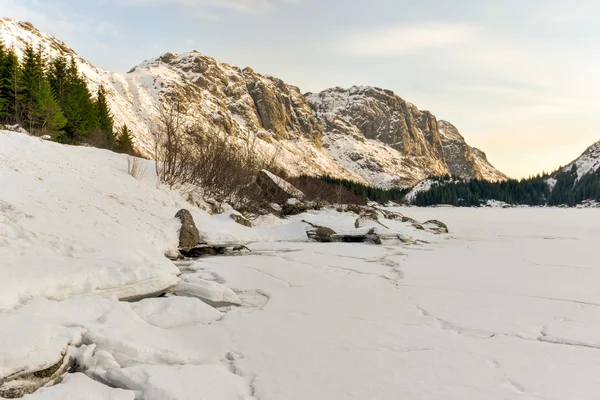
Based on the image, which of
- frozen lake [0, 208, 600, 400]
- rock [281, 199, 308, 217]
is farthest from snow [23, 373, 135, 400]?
rock [281, 199, 308, 217]

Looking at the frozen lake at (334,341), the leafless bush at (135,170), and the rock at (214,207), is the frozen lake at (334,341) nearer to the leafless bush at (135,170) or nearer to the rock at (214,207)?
the leafless bush at (135,170)

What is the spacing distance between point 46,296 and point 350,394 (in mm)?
4408

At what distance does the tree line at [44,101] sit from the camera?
108ft

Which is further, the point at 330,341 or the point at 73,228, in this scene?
the point at 73,228

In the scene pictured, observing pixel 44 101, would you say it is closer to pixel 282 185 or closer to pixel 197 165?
pixel 197 165

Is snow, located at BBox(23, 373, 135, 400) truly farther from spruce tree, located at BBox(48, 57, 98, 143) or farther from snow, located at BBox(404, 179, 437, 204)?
snow, located at BBox(404, 179, 437, 204)

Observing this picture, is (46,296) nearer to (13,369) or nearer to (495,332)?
(13,369)

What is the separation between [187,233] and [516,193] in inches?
6325

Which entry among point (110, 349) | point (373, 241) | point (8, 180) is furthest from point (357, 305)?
point (373, 241)

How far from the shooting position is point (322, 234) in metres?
18.0

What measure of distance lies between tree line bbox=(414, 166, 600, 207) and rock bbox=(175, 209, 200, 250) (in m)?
139

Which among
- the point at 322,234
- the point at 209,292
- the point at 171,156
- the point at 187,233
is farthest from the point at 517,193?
the point at 209,292

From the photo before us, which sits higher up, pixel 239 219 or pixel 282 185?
pixel 282 185

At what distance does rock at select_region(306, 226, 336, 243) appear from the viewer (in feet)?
58.4
